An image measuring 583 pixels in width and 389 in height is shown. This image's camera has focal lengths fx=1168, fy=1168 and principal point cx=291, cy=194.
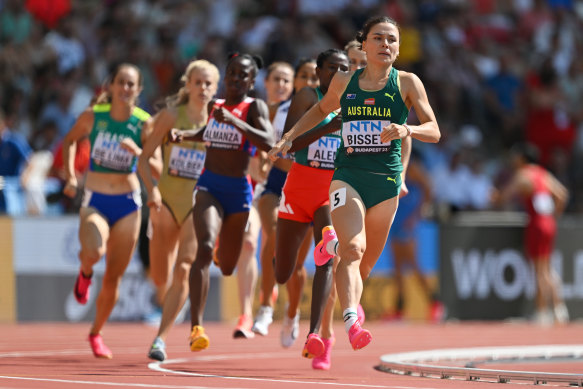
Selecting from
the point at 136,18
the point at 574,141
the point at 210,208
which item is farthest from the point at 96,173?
the point at 574,141

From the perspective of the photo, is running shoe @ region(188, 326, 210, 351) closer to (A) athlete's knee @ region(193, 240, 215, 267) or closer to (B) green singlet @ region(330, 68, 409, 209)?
(A) athlete's knee @ region(193, 240, 215, 267)

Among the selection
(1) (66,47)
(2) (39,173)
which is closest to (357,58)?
(2) (39,173)

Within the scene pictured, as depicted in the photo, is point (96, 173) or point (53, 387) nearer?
point (53, 387)

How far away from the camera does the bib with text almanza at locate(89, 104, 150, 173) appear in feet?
38.9

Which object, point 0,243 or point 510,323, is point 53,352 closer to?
point 0,243

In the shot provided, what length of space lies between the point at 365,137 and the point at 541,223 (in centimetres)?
1143

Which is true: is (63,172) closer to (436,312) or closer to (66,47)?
(66,47)

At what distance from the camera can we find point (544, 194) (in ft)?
67.1

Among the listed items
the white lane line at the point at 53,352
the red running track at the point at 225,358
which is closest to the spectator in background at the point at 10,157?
the red running track at the point at 225,358

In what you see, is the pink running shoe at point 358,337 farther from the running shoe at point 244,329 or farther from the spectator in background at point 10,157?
the spectator in background at point 10,157

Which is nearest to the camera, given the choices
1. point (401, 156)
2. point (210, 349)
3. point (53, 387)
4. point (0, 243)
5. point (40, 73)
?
point (53, 387)

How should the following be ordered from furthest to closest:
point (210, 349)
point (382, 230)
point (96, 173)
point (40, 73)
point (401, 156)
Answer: point (40, 73) → point (210, 349) → point (96, 173) → point (401, 156) → point (382, 230)

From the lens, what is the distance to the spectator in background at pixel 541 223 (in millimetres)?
20156

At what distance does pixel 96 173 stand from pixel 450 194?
1076 centimetres
